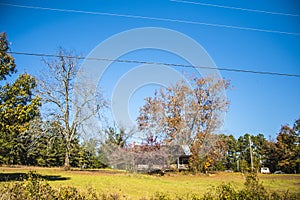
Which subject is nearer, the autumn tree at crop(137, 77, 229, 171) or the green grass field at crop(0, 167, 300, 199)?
the green grass field at crop(0, 167, 300, 199)

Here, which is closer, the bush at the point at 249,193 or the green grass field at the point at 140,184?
the bush at the point at 249,193

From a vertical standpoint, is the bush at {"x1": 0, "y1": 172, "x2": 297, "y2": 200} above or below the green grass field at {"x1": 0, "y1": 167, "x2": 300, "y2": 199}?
above

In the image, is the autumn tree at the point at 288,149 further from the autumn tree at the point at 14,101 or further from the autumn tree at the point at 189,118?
the autumn tree at the point at 14,101

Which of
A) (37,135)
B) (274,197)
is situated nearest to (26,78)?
(37,135)

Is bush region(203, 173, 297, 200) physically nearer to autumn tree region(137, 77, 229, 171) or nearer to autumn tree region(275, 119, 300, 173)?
autumn tree region(137, 77, 229, 171)

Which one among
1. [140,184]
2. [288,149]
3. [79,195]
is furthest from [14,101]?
[288,149]

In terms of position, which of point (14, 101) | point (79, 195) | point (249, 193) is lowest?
point (79, 195)

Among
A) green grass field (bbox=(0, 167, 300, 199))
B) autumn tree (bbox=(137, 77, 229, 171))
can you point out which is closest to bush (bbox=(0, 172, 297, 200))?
green grass field (bbox=(0, 167, 300, 199))

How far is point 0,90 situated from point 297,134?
40.5 metres

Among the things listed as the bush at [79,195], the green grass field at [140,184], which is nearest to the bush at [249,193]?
the bush at [79,195]

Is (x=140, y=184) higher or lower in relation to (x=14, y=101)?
lower

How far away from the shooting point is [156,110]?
2578 cm

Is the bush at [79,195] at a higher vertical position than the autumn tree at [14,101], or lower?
lower

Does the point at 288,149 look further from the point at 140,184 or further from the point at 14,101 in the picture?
the point at 14,101
